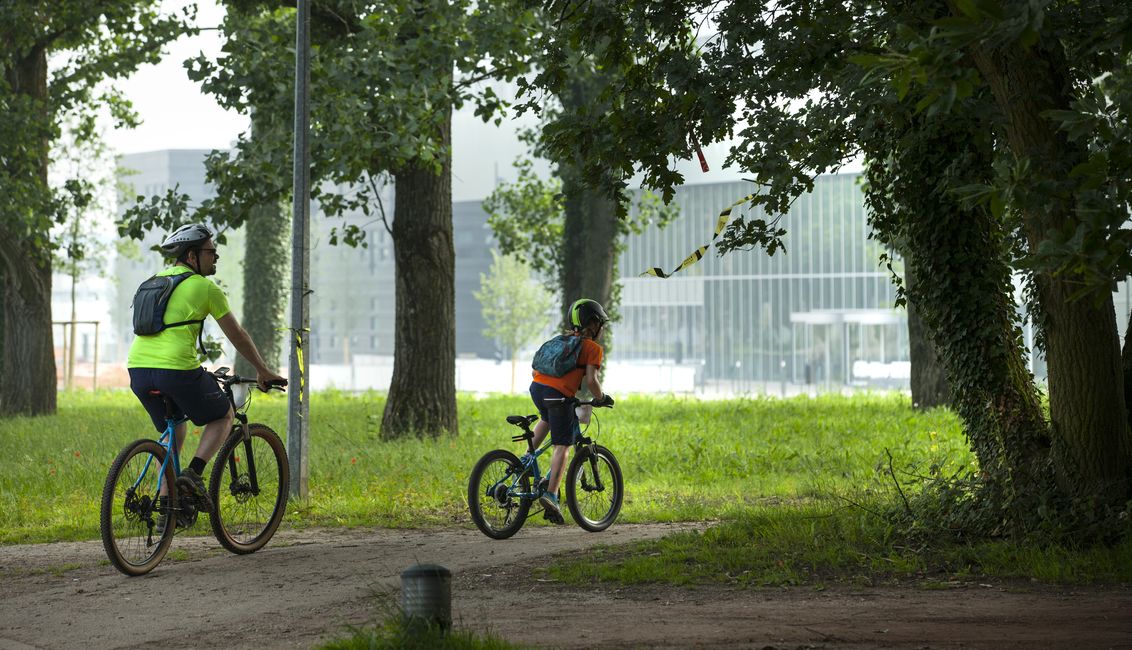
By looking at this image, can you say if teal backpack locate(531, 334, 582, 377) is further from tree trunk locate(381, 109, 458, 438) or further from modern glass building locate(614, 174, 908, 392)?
modern glass building locate(614, 174, 908, 392)

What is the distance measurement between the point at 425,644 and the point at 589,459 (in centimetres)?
455

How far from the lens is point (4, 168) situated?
822 inches

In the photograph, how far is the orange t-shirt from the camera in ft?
30.6

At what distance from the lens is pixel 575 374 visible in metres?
9.41

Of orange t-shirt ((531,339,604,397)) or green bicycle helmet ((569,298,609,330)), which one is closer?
orange t-shirt ((531,339,604,397))

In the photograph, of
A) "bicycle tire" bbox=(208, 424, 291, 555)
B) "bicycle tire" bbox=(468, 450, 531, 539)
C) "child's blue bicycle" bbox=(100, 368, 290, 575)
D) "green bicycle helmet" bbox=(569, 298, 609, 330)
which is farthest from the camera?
"green bicycle helmet" bbox=(569, 298, 609, 330)

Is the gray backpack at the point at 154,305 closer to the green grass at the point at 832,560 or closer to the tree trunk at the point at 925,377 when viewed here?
the green grass at the point at 832,560

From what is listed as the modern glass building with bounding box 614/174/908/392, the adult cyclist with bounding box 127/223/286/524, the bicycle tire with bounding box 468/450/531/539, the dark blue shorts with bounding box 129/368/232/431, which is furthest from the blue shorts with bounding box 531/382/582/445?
the modern glass building with bounding box 614/174/908/392

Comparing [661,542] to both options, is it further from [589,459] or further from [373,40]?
[373,40]

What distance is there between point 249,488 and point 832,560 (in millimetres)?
3753

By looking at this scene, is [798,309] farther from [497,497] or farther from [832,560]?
[832,560]

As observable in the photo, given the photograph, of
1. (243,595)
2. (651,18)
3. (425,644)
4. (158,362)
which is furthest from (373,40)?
(425,644)

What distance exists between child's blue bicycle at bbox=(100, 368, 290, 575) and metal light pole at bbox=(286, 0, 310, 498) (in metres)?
1.63

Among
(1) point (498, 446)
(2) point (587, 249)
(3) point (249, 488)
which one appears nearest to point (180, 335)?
(3) point (249, 488)
